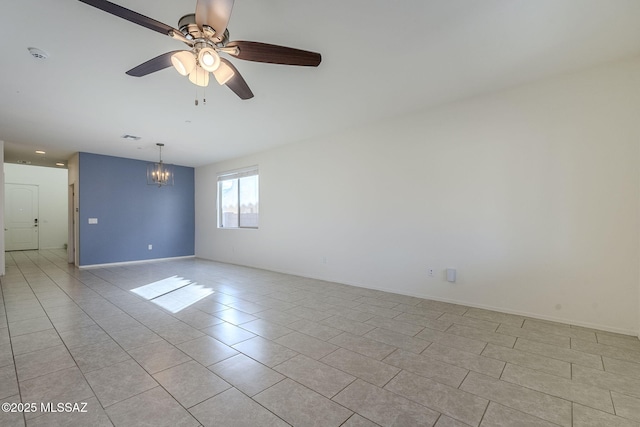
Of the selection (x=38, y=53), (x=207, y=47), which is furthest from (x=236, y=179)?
(x=207, y=47)

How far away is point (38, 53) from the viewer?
249 centimetres

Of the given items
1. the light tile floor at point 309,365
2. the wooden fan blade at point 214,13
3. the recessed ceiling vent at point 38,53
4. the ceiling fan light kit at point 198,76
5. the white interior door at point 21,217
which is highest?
the recessed ceiling vent at point 38,53

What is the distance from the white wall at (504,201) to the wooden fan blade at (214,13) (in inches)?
117

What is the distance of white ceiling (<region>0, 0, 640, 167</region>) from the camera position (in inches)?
81.4

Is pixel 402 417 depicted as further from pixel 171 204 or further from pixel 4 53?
pixel 171 204

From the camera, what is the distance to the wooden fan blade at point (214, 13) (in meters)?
1.58

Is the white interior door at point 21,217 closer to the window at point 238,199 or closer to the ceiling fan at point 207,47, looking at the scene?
the window at point 238,199

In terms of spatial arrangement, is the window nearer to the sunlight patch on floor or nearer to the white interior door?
the sunlight patch on floor

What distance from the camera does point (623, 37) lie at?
7.86 feet

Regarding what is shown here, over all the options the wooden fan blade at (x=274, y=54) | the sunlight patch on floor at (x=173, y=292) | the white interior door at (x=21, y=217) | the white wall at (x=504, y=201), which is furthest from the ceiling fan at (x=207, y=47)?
the white interior door at (x=21, y=217)

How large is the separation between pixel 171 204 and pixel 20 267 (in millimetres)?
3275

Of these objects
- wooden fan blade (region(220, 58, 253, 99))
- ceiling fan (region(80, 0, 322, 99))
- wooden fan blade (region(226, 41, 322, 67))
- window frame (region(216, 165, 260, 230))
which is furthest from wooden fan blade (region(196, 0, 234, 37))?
window frame (region(216, 165, 260, 230))

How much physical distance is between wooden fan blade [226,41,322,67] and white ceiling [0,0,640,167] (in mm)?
316

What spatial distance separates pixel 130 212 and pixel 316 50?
6.61m
